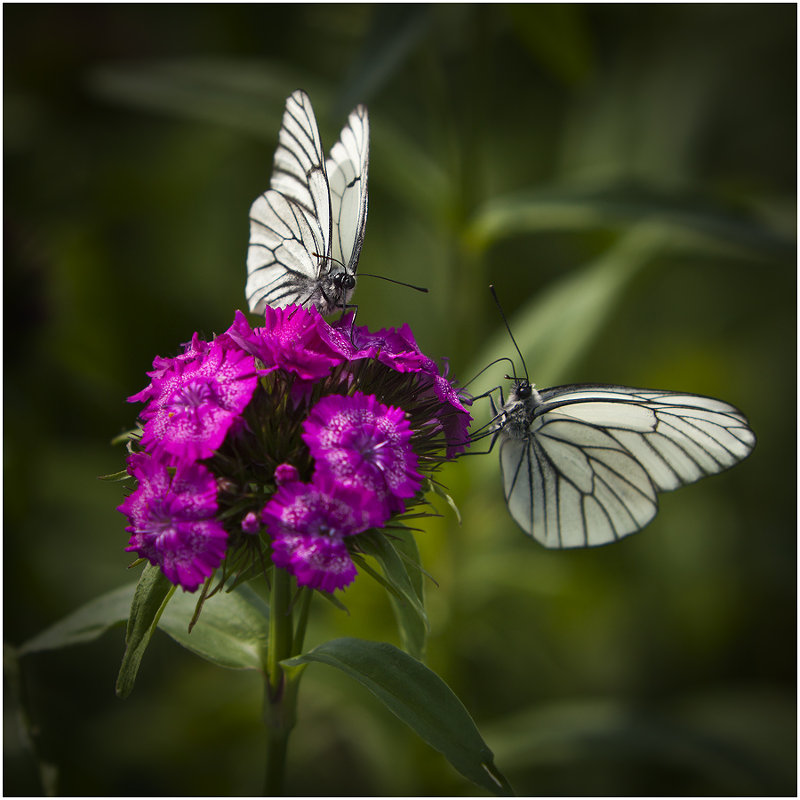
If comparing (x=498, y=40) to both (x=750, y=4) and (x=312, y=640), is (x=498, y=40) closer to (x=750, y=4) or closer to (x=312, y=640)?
(x=750, y=4)

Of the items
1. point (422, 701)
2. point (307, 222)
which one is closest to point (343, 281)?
point (307, 222)

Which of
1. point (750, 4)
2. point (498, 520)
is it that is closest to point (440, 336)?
point (498, 520)

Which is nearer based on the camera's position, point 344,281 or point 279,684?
point 279,684

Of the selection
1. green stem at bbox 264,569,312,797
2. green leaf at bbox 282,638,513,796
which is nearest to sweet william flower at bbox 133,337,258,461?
green stem at bbox 264,569,312,797

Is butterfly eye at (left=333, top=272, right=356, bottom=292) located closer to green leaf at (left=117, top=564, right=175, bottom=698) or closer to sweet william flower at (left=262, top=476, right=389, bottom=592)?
sweet william flower at (left=262, top=476, right=389, bottom=592)

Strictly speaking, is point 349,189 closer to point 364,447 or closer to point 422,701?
point 364,447

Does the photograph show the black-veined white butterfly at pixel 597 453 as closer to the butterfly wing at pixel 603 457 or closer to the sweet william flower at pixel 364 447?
the butterfly wing at pixel 603 457
